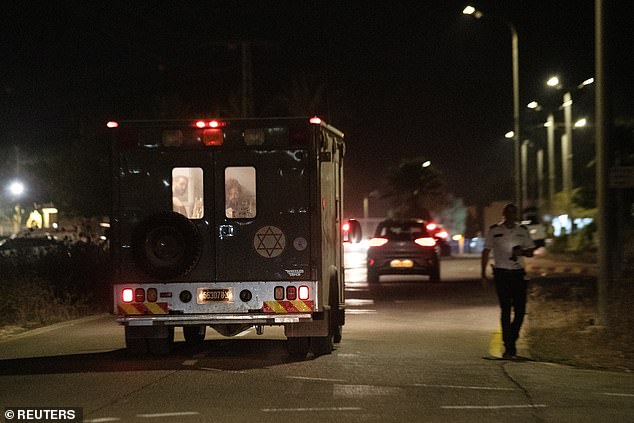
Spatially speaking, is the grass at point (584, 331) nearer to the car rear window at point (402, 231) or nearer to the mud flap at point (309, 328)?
the mud flap at point (309, 328)

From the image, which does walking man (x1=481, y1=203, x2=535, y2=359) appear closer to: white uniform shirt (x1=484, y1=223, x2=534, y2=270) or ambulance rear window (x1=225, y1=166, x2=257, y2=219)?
white uniform shirt (x1=484, y1=223, x2=534, y2=270)

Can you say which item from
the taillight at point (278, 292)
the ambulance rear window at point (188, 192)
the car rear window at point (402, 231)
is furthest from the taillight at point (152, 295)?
the car rear window at point (402, 231)

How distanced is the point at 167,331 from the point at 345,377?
2.86m

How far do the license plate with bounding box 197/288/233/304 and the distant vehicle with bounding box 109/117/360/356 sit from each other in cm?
1

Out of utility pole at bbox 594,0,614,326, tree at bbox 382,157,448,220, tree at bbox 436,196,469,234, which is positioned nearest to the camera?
utility pole at bbox 594,0,614,326

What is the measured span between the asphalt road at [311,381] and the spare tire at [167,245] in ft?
3.86

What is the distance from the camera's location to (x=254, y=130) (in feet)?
43.2

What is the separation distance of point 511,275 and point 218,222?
12.5 feet

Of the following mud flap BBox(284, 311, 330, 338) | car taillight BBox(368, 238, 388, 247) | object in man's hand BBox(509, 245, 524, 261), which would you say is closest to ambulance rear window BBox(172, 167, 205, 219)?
mud flap BBox(284, 311, 330, 338)

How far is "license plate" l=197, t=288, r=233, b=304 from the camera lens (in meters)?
13.1

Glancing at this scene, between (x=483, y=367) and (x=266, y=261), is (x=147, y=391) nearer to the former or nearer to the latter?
(x=266, y=261)

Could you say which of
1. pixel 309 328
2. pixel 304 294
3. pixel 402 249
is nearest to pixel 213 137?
pixel 304 294

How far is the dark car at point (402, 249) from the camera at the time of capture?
29.0 m

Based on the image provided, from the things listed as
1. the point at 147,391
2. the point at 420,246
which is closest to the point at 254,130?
the point at 147,391
